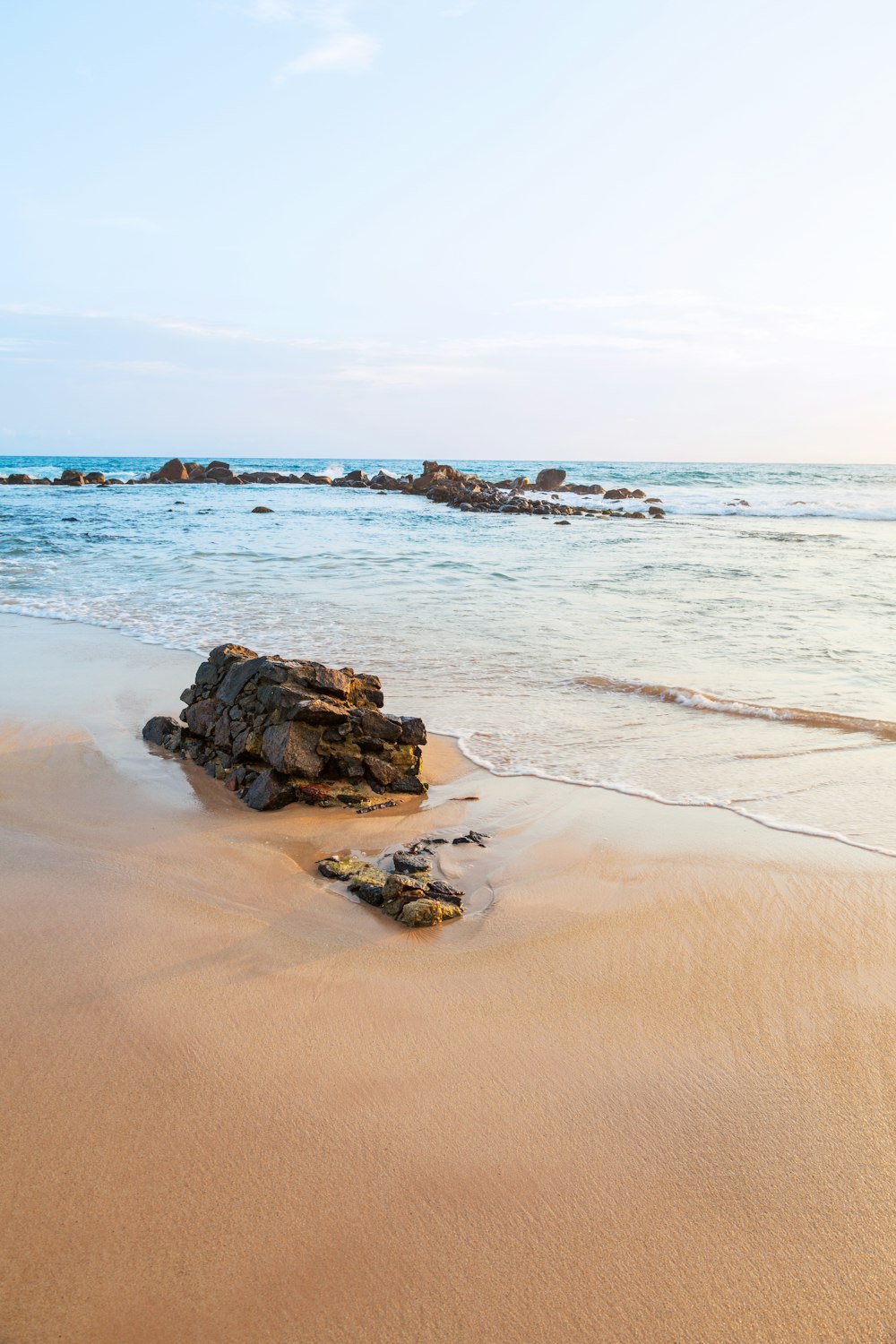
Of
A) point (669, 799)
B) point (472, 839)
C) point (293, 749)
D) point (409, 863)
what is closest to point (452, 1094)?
point (409, 863)

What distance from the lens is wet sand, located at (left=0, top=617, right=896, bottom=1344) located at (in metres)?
1.69

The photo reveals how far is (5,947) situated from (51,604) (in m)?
8.36

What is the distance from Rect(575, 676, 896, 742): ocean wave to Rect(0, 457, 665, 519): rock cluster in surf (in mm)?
24392

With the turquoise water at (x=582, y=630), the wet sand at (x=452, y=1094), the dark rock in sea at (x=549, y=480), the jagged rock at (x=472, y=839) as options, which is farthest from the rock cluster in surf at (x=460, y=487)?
the wet sand at (x=452, y=1094)

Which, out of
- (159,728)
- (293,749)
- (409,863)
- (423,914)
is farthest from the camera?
(159,728)

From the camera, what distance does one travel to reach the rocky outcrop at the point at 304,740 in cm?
439

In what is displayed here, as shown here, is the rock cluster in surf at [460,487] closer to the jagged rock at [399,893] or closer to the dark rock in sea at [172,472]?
the dark rock in sea at [172,472]

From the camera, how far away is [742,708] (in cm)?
608

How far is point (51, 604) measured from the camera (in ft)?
33.8

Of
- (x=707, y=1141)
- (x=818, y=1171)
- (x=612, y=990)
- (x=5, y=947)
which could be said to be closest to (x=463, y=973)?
(x=612, y=990)

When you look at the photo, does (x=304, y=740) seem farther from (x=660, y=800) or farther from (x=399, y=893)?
(x=660, y=800)

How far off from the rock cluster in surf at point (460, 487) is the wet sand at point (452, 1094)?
27345mm

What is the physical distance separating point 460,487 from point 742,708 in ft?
110

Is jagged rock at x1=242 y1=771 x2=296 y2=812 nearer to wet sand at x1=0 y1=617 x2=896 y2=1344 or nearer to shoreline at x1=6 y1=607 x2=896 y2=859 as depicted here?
wet sand at x1=0 y1=617 x2=896 y2=1344
